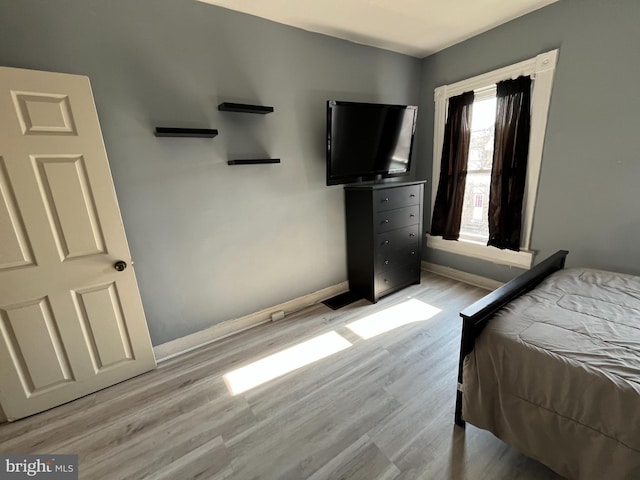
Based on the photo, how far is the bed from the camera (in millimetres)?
931

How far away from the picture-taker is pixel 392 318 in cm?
247

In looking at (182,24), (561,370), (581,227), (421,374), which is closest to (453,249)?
(581,227)

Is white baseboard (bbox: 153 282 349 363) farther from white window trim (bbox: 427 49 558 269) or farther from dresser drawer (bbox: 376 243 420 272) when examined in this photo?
white window trim (bbox: 427 49 558 269)

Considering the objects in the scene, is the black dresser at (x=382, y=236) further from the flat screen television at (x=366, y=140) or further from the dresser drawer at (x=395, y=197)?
the flat screen television at (x=366, y=140)

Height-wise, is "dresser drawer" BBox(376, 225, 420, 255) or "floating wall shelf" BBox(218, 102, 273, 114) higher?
"floating wall shelf" BBox(218, 102, 273, 114)

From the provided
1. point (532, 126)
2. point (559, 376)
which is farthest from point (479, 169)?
point (559, 376)

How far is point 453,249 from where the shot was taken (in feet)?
10.5

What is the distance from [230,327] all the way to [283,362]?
66 cm

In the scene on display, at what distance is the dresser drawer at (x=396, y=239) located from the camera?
2.69m

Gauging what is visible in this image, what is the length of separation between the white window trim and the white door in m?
3.19

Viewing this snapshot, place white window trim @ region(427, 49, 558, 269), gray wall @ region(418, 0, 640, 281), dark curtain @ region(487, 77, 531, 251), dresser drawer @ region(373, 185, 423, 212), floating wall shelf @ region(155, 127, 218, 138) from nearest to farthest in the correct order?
1. floating wall shelf @ region(155, 127, 218, 138)
2. gray wall @ region(418, 0, 640, 281)
3. white window trim @ region(427, 49, 558, 269)
4. dark curtain @ region(487, 77, 531, 251)
5. dresser drawer @ region(373, 185, 423, 212)

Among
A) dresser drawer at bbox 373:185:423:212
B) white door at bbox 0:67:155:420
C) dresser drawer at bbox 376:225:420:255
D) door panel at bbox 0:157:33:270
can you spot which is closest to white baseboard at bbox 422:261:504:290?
dresser drawer at bbox 376:225:420:255

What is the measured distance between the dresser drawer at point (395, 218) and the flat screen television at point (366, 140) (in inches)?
18.1

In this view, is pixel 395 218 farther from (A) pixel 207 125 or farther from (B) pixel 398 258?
(A) pixel 207 125
